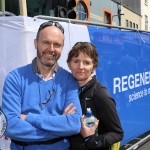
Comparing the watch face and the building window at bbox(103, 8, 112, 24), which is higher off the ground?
the building window at bbox(103, 8, 112, 24)

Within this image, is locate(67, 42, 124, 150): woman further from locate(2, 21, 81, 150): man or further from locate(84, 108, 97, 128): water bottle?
locate(2, 21, 81, 150): man

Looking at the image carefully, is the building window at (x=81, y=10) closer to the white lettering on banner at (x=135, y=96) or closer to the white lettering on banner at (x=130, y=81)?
the white lettering on banner at (x=130, y=81)

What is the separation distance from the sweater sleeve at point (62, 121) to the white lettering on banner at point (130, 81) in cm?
226

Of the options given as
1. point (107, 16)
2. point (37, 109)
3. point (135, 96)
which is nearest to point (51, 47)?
point (37, 109)

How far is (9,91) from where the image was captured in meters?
1.94

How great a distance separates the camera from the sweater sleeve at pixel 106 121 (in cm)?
211

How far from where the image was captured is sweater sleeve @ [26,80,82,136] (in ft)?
6.11

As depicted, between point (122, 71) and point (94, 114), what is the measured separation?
2349mm

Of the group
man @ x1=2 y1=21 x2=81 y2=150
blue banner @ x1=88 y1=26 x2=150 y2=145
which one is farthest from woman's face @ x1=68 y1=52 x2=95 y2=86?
blue banner @ x1=88 y1=26 x2=150 y2=145

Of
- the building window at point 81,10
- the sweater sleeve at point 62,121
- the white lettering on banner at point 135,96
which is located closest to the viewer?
the sweater sleeve at point 62,121

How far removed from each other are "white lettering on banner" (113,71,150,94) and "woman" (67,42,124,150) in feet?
6.68

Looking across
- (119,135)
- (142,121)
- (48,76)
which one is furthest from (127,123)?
(48,76)

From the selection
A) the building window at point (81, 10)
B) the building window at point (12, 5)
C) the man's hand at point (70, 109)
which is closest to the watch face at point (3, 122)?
the man's hand at point (70, 109)

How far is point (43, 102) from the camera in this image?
76.1 inches
